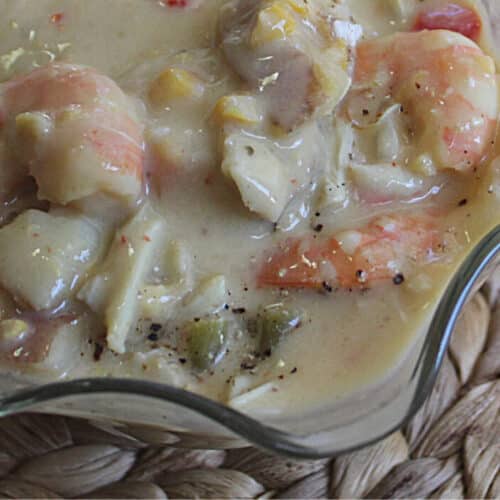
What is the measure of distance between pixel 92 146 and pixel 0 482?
0.66m

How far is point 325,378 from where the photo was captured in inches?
53.2

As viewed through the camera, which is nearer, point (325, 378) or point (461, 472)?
point (325, 378)

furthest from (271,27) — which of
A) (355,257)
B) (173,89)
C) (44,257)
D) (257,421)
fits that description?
(257,421)

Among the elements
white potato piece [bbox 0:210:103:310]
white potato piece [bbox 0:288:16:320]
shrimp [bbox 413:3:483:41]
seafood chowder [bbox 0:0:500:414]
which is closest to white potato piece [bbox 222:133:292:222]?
seafood chowder [bbox 0:0:500:414]

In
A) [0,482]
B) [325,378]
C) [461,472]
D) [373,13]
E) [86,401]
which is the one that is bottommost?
[461,472]

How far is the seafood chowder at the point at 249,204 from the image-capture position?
1377 millimetres

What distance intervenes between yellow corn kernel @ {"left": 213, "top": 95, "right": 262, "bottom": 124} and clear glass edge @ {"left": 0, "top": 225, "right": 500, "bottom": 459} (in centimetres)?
45

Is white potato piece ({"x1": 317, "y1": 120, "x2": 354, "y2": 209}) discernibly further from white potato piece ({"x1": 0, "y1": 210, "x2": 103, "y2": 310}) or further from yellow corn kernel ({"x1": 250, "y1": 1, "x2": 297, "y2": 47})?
white potato piece ({"x1": 0, "y1": 210, "x2": 103, "y2": 310})

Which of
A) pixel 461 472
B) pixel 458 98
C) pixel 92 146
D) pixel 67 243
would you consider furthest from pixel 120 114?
pixel 461 472

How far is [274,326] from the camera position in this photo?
1.39 meters

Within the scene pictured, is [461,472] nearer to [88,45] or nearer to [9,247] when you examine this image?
[9,247]

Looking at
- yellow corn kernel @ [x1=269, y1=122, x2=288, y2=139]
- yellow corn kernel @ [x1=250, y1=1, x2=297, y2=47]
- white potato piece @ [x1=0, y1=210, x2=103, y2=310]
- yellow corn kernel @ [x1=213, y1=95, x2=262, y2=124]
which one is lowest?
white potato piece @ [x1=0, y1=210, x2=103, y2=310]

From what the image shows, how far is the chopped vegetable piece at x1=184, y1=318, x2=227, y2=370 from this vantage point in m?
1.38

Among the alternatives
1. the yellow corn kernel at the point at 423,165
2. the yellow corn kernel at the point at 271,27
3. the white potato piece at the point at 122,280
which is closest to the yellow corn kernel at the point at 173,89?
the yellow corn kernel at the point at 271,27
